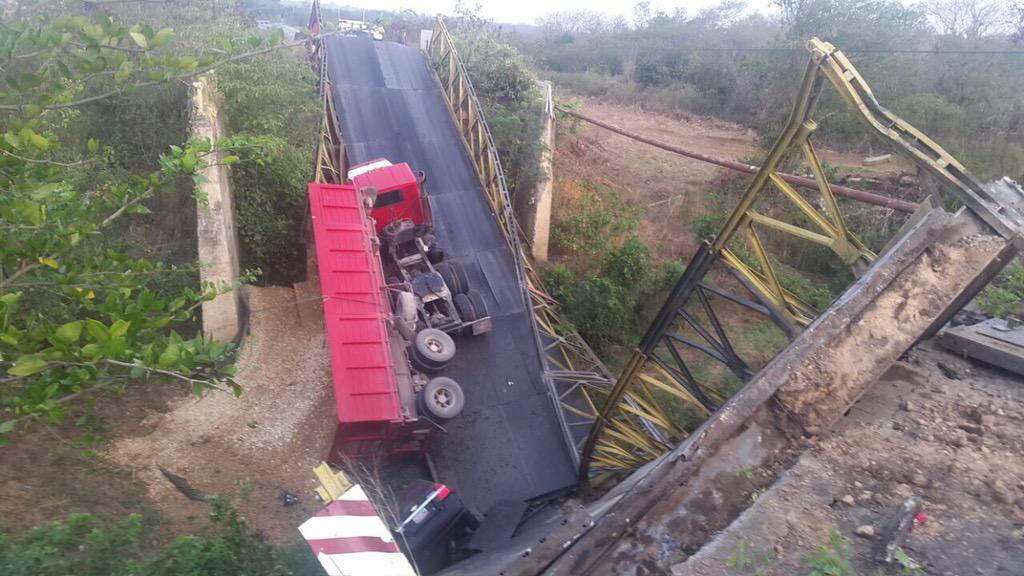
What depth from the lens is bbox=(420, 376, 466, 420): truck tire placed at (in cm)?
909

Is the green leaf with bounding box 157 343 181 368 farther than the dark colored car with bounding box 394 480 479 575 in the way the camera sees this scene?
No

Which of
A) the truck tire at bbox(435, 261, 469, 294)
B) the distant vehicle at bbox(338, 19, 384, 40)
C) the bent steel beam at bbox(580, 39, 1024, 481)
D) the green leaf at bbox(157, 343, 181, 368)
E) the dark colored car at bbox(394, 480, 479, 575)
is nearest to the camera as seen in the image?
the green leaf at bbox(157, 343, 181, 368)

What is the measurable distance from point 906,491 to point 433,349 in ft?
23.2

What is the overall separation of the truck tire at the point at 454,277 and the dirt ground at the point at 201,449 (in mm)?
2664

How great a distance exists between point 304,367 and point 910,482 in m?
9.81

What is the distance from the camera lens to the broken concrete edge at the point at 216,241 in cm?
1114

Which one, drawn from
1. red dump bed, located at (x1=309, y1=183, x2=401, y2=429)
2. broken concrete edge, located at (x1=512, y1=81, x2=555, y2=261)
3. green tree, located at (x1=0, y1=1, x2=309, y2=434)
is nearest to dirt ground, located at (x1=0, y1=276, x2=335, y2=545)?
red dump bed, located at (x1=309, y1=183, x2=401, y2=429)

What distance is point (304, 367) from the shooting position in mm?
11453

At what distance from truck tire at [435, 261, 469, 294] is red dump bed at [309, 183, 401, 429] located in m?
1.70

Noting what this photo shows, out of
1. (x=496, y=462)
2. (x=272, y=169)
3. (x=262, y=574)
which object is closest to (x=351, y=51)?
(x=272, y=169)

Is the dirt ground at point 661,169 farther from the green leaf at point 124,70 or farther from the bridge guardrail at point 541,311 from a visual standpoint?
the green leaf at point 124,70

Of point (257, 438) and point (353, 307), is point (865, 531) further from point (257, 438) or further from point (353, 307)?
point (257, 438)

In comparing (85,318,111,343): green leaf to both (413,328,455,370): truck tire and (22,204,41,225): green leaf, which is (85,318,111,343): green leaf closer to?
(22,204,41,225): green leaf

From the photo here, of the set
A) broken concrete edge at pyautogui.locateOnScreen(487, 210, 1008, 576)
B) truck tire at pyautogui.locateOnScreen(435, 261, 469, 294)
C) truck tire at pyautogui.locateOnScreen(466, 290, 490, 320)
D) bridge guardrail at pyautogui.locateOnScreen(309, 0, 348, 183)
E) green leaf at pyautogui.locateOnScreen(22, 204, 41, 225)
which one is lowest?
broken concrete edge at pyautogui.locateOnScreen(487, 210, 1008, 576)
